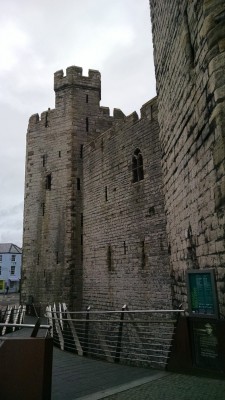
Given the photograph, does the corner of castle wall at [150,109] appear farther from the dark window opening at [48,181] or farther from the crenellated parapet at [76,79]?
the dark window opening at [48,181]

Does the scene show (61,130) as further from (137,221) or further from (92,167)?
(137,221)

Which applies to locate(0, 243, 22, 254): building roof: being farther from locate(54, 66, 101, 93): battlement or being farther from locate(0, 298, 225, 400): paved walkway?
locate(0, 298, 225, 400): paved walkway

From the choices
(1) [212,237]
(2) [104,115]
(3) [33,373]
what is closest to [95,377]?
(3) [33,373]

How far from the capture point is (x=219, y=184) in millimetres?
3754

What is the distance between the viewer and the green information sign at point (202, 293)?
13.0ft

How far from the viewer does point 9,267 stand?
51812 mm

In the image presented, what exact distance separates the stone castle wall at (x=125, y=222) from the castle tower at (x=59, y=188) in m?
0.64

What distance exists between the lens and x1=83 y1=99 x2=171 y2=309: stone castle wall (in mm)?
10391

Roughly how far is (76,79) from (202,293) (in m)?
15.0

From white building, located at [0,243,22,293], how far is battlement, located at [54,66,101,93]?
134 feet

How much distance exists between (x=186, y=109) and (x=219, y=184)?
1.72m

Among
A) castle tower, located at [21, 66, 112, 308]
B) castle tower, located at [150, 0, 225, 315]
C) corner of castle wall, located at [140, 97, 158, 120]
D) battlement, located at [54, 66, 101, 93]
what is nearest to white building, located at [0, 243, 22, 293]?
castle tower, located at [21, 66, 112, 308]

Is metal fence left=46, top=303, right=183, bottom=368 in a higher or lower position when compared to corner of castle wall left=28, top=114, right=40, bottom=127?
lower

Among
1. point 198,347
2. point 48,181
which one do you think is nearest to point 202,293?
point 198,347
